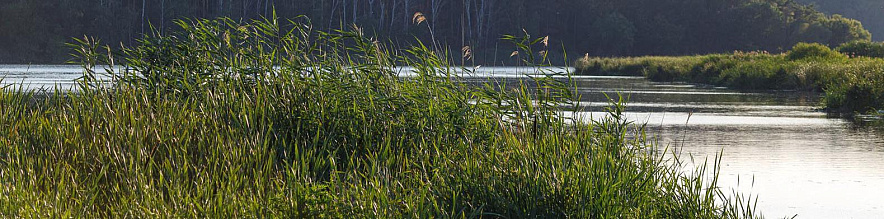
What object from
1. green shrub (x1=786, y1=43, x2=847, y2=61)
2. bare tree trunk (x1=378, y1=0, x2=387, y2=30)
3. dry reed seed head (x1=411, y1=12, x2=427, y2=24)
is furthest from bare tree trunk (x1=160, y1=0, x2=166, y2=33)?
dry reed seed head (x1=411, y1=12, x2=427, y2=24)

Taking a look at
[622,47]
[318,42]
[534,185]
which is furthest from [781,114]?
[622,47]

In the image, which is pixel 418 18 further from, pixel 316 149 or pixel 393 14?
pixel 393 14

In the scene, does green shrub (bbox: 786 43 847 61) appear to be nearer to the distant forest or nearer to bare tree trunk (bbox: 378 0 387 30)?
the distant forest

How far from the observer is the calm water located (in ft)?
32.4

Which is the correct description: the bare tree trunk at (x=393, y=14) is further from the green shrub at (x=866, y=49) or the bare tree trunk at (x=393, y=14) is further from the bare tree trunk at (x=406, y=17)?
the green shrub at (x=866, y=49)

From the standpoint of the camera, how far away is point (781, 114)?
932 inches

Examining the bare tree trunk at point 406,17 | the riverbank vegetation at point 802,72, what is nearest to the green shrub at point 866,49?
the riverbank vegetation at point 802,72

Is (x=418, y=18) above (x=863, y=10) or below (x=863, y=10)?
below

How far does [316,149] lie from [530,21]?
101001mm

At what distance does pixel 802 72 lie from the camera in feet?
125

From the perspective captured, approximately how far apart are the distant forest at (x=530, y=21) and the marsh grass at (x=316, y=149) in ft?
269

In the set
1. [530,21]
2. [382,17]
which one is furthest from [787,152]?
[530,21]

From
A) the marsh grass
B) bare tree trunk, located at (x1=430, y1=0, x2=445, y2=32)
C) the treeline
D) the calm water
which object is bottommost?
the calm water

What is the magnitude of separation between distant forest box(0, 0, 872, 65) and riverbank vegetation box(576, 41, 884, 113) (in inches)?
1338
